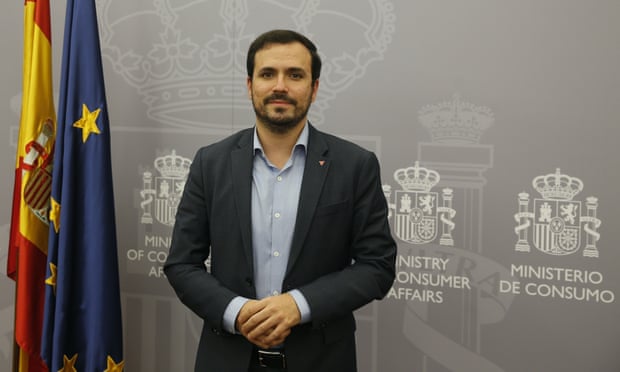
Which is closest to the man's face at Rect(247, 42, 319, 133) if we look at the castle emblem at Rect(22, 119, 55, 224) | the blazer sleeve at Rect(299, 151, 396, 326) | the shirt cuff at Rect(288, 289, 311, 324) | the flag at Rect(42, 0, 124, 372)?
the blazer sleeve at Rect(299, 151, 396, 326)

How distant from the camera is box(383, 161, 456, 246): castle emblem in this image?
2576mm

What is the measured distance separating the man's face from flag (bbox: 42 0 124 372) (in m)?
0.89

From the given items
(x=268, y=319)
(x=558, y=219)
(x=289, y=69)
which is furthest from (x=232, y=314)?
(x=558, y=219)

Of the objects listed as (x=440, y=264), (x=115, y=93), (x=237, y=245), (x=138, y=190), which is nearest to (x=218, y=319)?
(x=237, y=245)

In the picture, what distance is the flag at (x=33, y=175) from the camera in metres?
2.55

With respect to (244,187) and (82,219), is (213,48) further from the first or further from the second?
(244,187)

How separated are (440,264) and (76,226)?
1.49 meters

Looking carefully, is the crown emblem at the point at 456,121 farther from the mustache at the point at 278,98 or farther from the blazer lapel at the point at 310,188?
the mustache at the point at 278,98

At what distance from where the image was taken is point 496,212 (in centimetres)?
252

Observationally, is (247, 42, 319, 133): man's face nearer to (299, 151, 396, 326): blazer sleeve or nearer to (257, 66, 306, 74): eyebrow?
(257, 66, 306, 74): eyebrow

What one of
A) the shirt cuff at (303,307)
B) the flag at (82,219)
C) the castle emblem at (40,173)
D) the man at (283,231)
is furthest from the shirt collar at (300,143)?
the castle emblem at (40,173)

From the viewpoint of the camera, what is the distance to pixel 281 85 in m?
1.91

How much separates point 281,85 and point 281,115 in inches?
3.6

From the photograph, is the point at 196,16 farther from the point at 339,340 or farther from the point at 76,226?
the point at 339,340
